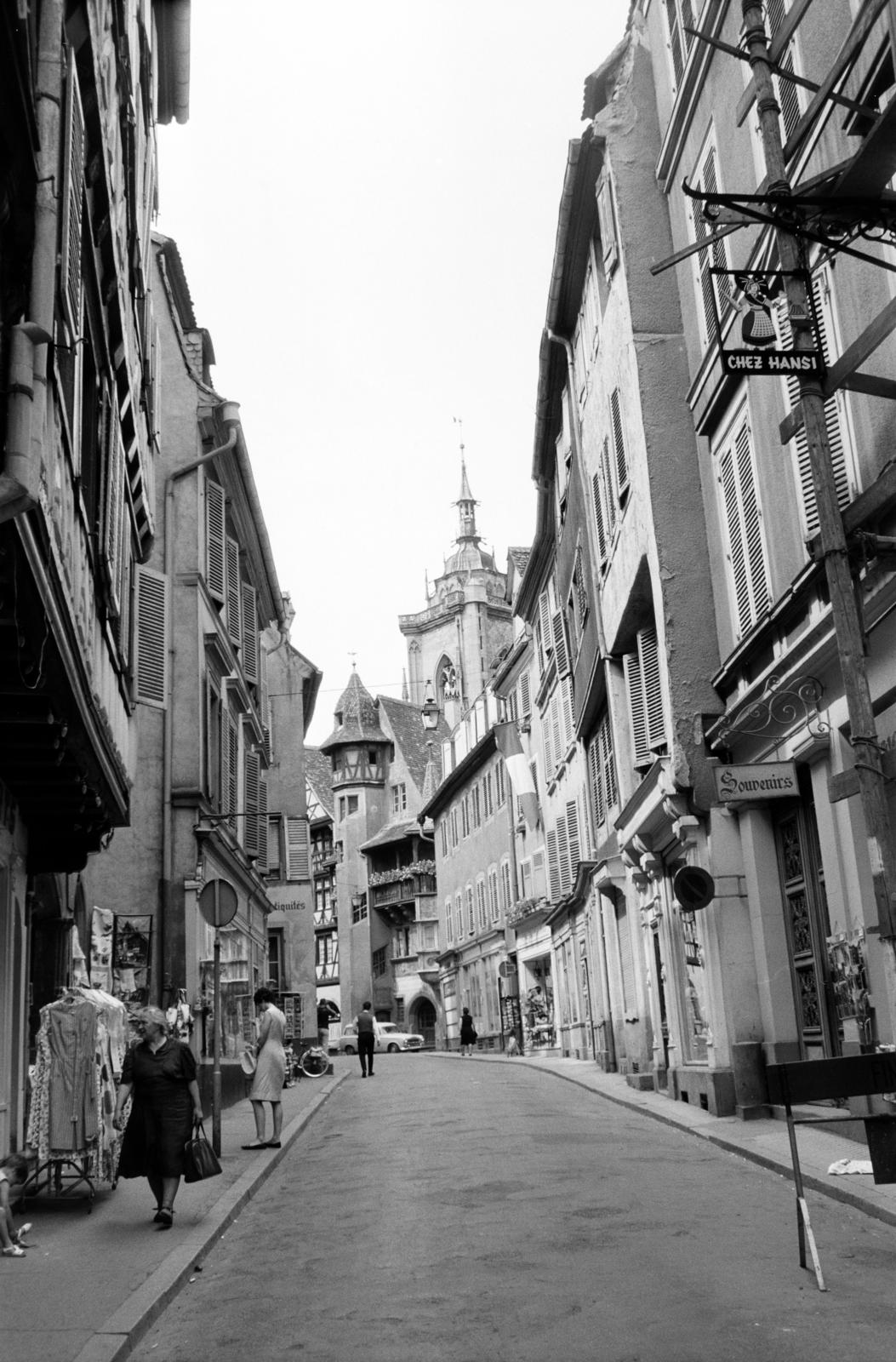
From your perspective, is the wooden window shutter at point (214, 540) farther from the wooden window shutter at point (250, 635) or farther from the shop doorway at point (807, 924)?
the shop doorway at point (807, 924)

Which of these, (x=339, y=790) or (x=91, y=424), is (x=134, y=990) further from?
(x=339, y=790)

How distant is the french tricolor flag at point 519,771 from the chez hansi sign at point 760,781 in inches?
A: 1177

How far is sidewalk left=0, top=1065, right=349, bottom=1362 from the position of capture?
270 inches

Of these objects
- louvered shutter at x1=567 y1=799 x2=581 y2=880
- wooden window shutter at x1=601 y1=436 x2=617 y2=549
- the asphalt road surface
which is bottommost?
the asphalt road surface

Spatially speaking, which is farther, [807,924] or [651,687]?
[651,687]

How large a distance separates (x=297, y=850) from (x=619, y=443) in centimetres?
2143

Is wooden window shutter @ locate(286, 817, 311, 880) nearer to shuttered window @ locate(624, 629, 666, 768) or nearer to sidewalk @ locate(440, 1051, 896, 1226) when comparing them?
shuttered window @ locate(624, 629, 666, 768)

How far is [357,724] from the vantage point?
9256 cm

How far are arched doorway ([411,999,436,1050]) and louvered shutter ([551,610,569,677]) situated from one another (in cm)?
4180

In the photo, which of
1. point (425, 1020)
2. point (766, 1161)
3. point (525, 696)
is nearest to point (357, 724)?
point (425, 1020)

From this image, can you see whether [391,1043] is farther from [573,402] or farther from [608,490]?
[608,490]

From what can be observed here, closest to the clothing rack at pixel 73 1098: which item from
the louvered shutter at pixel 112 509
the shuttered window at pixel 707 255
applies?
the louvered shutter at pixel 112 509

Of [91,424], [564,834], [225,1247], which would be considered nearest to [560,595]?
[564,834]

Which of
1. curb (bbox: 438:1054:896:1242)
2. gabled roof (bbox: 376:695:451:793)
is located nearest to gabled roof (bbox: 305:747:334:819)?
gabled roof (bbox: 376:695:451:793)
